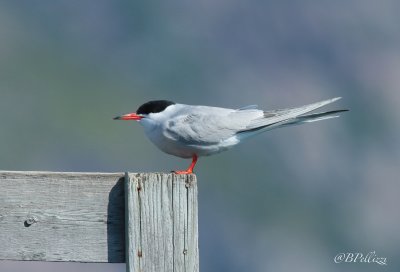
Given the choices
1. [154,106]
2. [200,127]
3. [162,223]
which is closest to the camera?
[162,223]

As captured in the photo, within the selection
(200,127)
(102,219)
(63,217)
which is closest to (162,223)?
(102,219)

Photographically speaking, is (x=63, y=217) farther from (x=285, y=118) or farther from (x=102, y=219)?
(x=285, y=118)

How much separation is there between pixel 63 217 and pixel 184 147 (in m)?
1.71

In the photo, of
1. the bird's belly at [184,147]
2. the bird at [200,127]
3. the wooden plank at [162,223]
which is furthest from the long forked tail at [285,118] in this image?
the wooden plank at [162,223]

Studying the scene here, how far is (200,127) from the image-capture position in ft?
18.0

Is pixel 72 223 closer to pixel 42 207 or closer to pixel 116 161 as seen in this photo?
pixel 42 207

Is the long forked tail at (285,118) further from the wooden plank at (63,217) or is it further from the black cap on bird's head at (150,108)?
the wooden plank at (63,217)

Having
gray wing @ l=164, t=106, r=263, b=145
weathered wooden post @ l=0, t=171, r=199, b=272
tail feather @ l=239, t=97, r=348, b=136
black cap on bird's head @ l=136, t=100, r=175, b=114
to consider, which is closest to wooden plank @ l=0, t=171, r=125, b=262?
weathered wooden post @ l=0, t=171, r=199, b=272

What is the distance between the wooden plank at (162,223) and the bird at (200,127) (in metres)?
1.62

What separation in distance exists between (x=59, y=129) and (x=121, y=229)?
73.7ft

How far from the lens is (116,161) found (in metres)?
22.3

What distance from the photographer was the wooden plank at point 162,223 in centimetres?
376

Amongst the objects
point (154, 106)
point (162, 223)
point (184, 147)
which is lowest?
point (162, 223)

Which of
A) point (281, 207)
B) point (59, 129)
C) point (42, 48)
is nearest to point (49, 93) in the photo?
point (59, 129)
